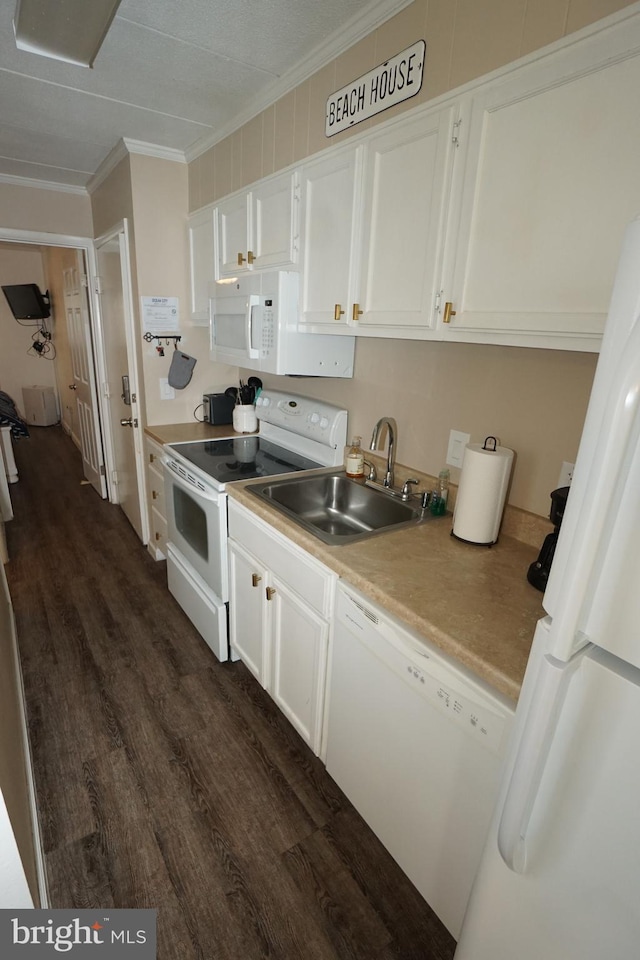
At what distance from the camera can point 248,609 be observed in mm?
1966

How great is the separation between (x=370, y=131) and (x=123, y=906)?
2.38 m

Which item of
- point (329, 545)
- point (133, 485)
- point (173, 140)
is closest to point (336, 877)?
point (329, 545)

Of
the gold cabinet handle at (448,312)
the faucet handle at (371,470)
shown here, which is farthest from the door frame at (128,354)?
the gold cabinet handle at (448,312)

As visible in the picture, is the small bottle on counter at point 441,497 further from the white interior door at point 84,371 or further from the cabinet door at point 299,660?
the white interior door at point 84,371

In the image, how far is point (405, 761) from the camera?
1.22m

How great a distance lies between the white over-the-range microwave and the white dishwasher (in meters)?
1.05

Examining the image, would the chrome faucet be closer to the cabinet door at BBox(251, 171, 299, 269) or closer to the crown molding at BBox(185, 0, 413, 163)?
the cabinet door at BBox(251, 171, 299, 269)

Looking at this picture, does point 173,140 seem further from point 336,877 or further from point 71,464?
point 71,464

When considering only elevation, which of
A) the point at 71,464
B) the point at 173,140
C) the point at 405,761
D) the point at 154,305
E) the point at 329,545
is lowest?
the point at 71,464

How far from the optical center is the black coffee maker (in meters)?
1.15

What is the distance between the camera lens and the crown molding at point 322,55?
1.43 m

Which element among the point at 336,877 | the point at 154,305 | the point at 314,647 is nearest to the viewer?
the point at 336,877

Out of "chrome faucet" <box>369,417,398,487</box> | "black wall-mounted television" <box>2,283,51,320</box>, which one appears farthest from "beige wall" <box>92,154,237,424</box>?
"black wall-mounted television" <box>2,283,51,320</box>

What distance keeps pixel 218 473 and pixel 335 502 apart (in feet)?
1.77
